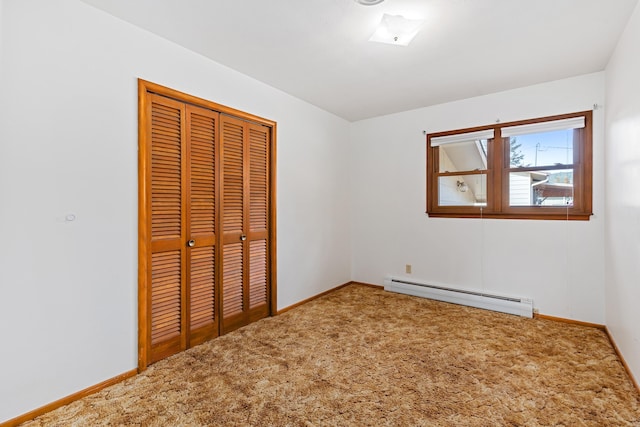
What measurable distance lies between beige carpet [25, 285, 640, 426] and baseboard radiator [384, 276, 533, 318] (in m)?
0.25

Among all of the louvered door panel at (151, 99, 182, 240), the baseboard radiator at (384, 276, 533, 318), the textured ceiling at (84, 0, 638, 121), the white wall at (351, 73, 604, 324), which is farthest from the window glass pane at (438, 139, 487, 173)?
the louvered door panel at (151, 99, 182, 240)

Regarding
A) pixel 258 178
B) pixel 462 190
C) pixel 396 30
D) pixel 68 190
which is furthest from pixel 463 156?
pixel 68 190

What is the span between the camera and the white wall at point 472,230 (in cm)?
313

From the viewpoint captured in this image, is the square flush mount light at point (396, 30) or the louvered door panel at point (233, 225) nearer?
the square flush mount light at point (396, 30)

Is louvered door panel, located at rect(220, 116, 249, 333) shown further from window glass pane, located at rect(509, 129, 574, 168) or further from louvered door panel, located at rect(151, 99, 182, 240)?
window glass pane, located at rect(509, 129, 574, 168)

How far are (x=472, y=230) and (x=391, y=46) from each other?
241cm

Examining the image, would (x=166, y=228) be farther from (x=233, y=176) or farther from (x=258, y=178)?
(x=258, y=178)

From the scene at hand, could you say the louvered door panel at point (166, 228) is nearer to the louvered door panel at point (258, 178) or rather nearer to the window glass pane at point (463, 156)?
the louvered door panel at point (258, 178)

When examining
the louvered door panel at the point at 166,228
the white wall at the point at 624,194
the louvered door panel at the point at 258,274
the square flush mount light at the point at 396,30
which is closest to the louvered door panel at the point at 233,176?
the louvered door panel at the point at 258,274

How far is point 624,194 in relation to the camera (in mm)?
2279

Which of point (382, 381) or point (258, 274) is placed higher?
point (258, 274)

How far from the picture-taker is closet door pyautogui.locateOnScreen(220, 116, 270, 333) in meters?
2.97

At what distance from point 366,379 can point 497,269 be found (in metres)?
2.31

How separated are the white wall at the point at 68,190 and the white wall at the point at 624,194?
324 centimetres
